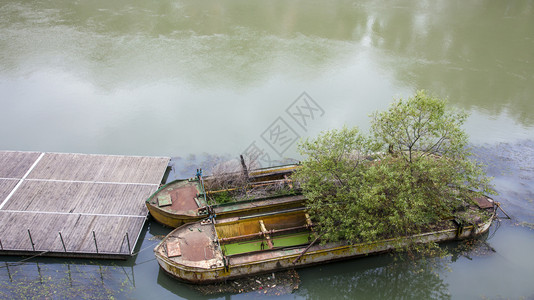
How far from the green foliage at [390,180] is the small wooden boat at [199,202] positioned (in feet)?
6.01

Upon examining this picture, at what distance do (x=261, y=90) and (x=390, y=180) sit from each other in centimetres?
1644

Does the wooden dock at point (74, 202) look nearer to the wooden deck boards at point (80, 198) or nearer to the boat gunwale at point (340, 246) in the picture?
the wooden deck boards at point (80, 198)

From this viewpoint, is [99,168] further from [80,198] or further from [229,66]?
[229,66]

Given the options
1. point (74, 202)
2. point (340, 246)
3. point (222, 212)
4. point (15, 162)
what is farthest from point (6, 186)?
point (340, 246)

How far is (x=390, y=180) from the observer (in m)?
17.2

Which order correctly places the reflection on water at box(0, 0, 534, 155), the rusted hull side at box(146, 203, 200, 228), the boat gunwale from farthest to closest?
the reflection on water at box(0, 0, 534, 155) → the rusted hull side at box(146, 203, 200, 228) → the boat gunwale

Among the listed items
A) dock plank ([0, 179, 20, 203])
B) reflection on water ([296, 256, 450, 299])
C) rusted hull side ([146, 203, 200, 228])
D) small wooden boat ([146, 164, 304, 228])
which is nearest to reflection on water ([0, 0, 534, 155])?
dock plank ([0, 179, 20, 203])

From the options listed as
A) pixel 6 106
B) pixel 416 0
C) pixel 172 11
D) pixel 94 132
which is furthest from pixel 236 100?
pixel 416 0

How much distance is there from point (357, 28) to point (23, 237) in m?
35.0

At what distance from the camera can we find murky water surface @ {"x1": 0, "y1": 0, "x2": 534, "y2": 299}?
18625mm

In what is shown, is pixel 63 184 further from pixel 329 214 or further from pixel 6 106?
pixel 329 214

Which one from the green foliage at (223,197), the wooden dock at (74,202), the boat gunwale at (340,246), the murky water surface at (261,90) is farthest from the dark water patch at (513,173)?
the wooden dock at (74,202)

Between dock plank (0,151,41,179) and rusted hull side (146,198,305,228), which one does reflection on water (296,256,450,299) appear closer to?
rusted hull side (146,198,305,228)

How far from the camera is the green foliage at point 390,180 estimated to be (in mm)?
17078
